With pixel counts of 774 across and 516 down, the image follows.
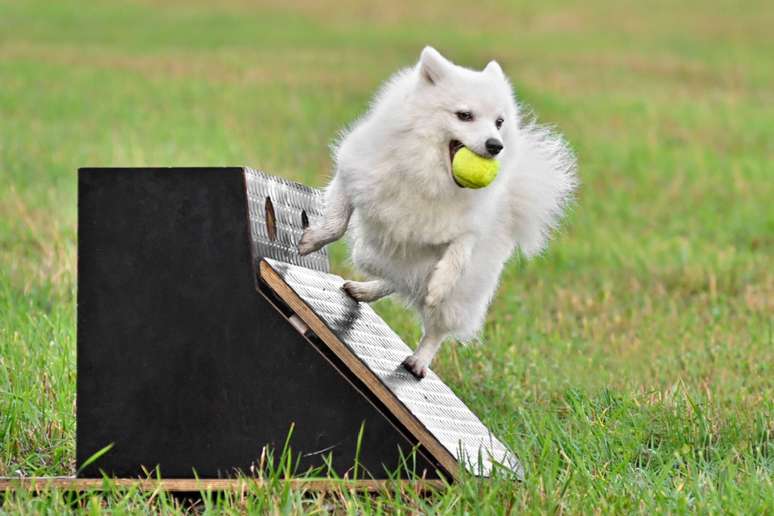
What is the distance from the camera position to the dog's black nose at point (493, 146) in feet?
15.5

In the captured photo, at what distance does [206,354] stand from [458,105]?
1294 mm

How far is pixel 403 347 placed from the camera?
6.02 m

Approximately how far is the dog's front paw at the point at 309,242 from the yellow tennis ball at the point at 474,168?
0.82 metres

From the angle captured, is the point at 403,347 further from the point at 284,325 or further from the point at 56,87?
the point at 56,87

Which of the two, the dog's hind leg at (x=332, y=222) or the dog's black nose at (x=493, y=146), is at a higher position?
the dog's black nose at (x=493, y=146)

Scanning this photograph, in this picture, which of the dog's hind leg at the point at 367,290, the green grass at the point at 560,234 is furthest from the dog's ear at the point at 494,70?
the green grass at the point at 560,234

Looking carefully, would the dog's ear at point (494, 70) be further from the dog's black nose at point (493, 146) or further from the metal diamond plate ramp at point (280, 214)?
the metal diamond plate ramp at point (280, 214)

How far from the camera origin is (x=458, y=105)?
16.0 feet

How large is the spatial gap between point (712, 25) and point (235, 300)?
88.4ft

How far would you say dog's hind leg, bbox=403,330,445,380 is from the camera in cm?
557

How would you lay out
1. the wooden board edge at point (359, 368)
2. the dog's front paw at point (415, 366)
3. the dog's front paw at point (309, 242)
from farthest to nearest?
the dog's front paw at point (415, 366)
the dog's front paw at point (309, 242)
the wooden board edge at point (359, 368)

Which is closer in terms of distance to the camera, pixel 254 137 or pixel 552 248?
pixel 552 248

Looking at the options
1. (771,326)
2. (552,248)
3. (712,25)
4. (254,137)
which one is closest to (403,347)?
(771,326)

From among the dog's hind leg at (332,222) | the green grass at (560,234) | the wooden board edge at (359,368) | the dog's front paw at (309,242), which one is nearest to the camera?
the wooden board edge at (359,368)
